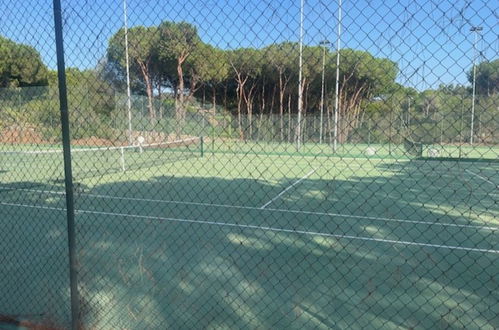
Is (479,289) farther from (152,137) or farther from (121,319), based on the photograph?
(152,137)

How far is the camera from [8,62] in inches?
233

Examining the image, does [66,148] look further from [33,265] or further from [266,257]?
[266,257]

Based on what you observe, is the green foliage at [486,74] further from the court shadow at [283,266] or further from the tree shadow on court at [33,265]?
the tree shadow on court at [33,265]

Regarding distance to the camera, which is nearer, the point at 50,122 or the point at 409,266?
the point at 409,266

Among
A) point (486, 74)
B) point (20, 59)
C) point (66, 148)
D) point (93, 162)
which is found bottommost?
point (93, 162)

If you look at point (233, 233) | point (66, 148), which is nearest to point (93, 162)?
point (233, 233)

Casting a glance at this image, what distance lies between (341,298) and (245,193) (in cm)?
663

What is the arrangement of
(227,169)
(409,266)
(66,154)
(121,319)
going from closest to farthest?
(66,154)
(121,319)
(409,266)
(227,169)

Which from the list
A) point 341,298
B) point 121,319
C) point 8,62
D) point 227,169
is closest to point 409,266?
point 341,298

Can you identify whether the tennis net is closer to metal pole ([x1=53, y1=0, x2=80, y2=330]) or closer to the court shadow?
the court shadow

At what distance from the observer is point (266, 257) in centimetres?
538

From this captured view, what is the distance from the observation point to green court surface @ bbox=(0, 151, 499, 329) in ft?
12.4

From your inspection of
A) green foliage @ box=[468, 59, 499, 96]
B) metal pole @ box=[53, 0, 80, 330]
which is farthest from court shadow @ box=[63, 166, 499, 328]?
green foliage @ box=[468, 59, 499, 96]

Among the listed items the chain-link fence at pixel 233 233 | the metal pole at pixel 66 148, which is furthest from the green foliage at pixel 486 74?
→ the metal pole at pixel 66 148
